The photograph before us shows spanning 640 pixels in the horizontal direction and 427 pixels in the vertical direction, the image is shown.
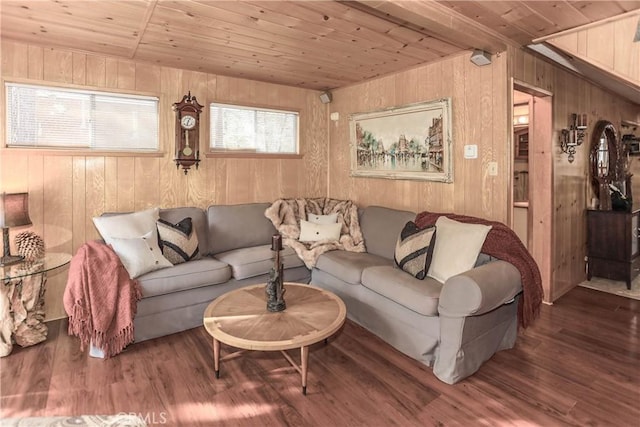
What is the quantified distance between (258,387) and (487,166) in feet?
7.91

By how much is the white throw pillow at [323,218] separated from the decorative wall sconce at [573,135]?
2.34 meters

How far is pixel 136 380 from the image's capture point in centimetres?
229

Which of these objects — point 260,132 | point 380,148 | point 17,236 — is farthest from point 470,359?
point 17,236

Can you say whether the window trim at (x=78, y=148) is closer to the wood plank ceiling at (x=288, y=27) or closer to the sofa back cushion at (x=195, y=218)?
the wood plank ceiling at (x=288, y=27)

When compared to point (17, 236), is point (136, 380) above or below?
below

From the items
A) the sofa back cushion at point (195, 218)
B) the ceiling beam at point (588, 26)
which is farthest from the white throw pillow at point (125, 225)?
the ceiling beam at point (588, 26)

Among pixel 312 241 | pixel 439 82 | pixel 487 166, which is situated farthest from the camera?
pixel 312 241

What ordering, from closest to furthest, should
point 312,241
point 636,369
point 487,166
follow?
point 636,369
point 487,166
point 312,241

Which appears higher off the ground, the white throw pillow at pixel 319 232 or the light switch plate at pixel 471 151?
the light switch plate at pixel 471 151

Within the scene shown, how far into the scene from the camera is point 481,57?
2.96 metres

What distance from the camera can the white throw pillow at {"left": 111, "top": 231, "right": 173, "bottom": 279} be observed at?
9.08 ft

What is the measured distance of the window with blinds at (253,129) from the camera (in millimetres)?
3963

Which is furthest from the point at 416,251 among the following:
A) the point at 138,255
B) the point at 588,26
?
the point at 138,255

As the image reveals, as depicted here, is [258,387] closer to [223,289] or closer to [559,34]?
[223,289]
